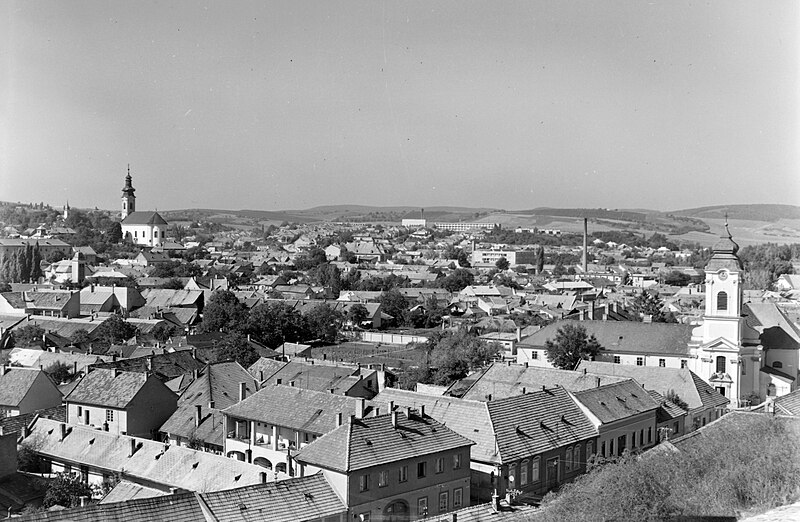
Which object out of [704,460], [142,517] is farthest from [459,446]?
[142,517]

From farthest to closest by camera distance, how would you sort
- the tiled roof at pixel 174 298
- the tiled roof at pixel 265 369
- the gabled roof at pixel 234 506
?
the tiled roof at pixel 174 298, the tiled roof at pixel 265 369, the gabled roof at pixel 234 506

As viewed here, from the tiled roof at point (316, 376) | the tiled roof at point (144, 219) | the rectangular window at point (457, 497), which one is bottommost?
the rectangular window at point (457, 497)

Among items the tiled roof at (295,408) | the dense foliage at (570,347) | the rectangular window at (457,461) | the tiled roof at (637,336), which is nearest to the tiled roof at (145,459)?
the tiled roof at (295,408)

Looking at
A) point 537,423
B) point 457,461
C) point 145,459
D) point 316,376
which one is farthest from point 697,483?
point 316,376

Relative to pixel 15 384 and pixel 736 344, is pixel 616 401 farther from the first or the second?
pixel 15 384

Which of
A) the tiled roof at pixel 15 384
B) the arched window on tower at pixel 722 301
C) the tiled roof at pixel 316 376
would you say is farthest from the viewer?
the arched window on tower at pixel 722 301

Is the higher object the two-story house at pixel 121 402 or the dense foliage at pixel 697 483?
the dense foliage at pixel 697 483

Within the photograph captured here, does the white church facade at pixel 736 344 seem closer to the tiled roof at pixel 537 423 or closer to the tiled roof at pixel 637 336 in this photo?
the tiled roof at pixel 637 336

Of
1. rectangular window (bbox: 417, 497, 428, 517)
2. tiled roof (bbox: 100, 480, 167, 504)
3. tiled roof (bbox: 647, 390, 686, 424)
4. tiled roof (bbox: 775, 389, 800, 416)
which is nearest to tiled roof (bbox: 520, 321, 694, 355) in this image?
tiled roof (bbox: 647, 390, 686, 424)

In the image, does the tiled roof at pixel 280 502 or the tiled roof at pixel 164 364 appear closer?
the tiled roof at pixel 280 502
